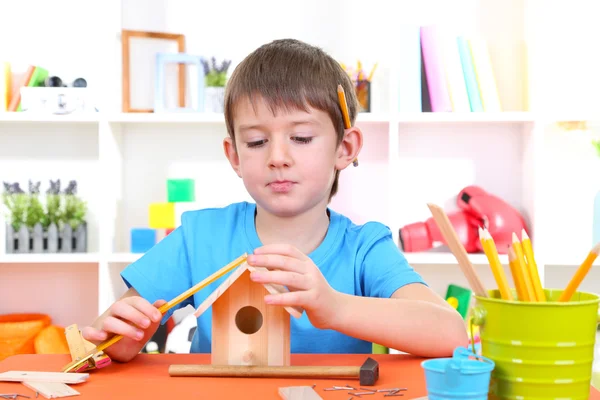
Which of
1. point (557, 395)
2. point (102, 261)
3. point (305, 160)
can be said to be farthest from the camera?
point (102, 261)

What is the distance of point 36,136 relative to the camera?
106 inches

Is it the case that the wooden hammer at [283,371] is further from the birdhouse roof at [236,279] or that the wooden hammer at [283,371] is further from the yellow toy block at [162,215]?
the yellow toy block at [162,215]

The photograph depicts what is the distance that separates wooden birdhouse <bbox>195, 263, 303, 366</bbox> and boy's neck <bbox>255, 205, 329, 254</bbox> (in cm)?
33

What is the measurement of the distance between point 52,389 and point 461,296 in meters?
1.93

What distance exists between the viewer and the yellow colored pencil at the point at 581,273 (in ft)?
2.07

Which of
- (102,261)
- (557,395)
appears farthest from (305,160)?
(102,261)

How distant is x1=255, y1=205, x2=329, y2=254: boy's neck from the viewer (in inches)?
48.4

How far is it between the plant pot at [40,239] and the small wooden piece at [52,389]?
1786 millimetres

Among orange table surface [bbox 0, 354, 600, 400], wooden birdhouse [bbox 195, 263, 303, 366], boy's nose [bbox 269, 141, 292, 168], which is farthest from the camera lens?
boy's nose [bbox 269, 141, 292, 168]

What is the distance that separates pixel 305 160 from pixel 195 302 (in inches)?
12.3

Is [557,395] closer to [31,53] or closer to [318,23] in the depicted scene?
[318,23]

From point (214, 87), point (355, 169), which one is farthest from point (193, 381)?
point (355, 169)

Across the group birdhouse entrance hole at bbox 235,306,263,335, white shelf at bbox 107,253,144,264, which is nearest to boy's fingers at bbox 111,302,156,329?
birdhouse entrance hole at bbox 235,306,263,335

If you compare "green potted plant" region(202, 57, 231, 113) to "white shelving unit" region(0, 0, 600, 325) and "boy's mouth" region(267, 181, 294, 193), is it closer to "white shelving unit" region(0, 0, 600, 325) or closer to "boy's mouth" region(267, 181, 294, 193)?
"white shelving unit" region(0, 0, 600, 325)
